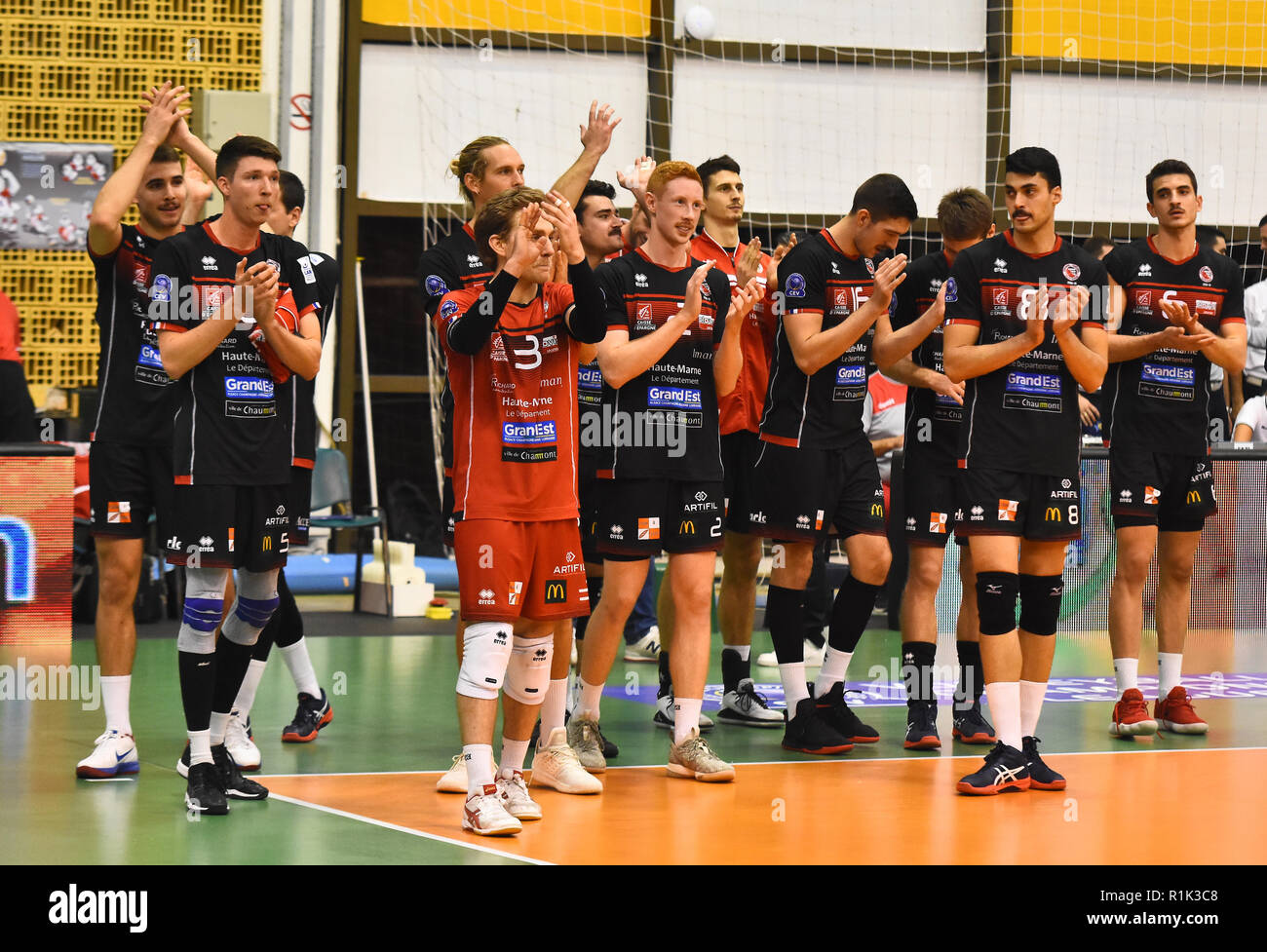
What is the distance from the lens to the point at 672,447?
19.8 feet

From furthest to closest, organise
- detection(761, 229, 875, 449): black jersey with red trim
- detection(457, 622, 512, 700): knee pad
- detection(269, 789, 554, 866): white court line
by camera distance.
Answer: detection(761, 229, 875, 449): black jersey with red trim → detection(457, 622, 512, 700): knee pad → detection(269, 789, 554, 866): white court line

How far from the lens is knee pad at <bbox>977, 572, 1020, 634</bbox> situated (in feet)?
19.0

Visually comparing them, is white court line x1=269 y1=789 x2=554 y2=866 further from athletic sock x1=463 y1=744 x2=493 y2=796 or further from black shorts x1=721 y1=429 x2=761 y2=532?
black shorts x1=721 y1=429 x2=761 y2=532

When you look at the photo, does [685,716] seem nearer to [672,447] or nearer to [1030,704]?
[672,447]

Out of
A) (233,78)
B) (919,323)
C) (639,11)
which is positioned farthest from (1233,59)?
(919,323)

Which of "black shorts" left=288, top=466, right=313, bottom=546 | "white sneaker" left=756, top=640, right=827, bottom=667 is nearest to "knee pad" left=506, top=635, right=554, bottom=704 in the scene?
"black shorts" left=288, top=466, right=313, bottom=546

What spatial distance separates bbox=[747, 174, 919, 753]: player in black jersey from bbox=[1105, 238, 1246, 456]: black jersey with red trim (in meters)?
1.22

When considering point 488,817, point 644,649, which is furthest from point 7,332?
point 488,817

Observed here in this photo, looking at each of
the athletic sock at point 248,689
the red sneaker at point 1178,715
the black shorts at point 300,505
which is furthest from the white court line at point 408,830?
the red sneaker at point 1178,715

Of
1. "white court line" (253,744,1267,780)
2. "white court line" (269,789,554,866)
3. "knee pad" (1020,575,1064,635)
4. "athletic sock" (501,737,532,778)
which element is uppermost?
"knee pad" (1020,575,1064,635)

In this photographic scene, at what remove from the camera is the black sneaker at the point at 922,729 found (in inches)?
261

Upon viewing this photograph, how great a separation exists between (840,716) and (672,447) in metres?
1.55

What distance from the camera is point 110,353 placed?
6.07m

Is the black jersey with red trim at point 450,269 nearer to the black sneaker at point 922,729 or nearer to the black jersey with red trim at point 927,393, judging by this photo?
the black jersey with red trim at point 927,393
